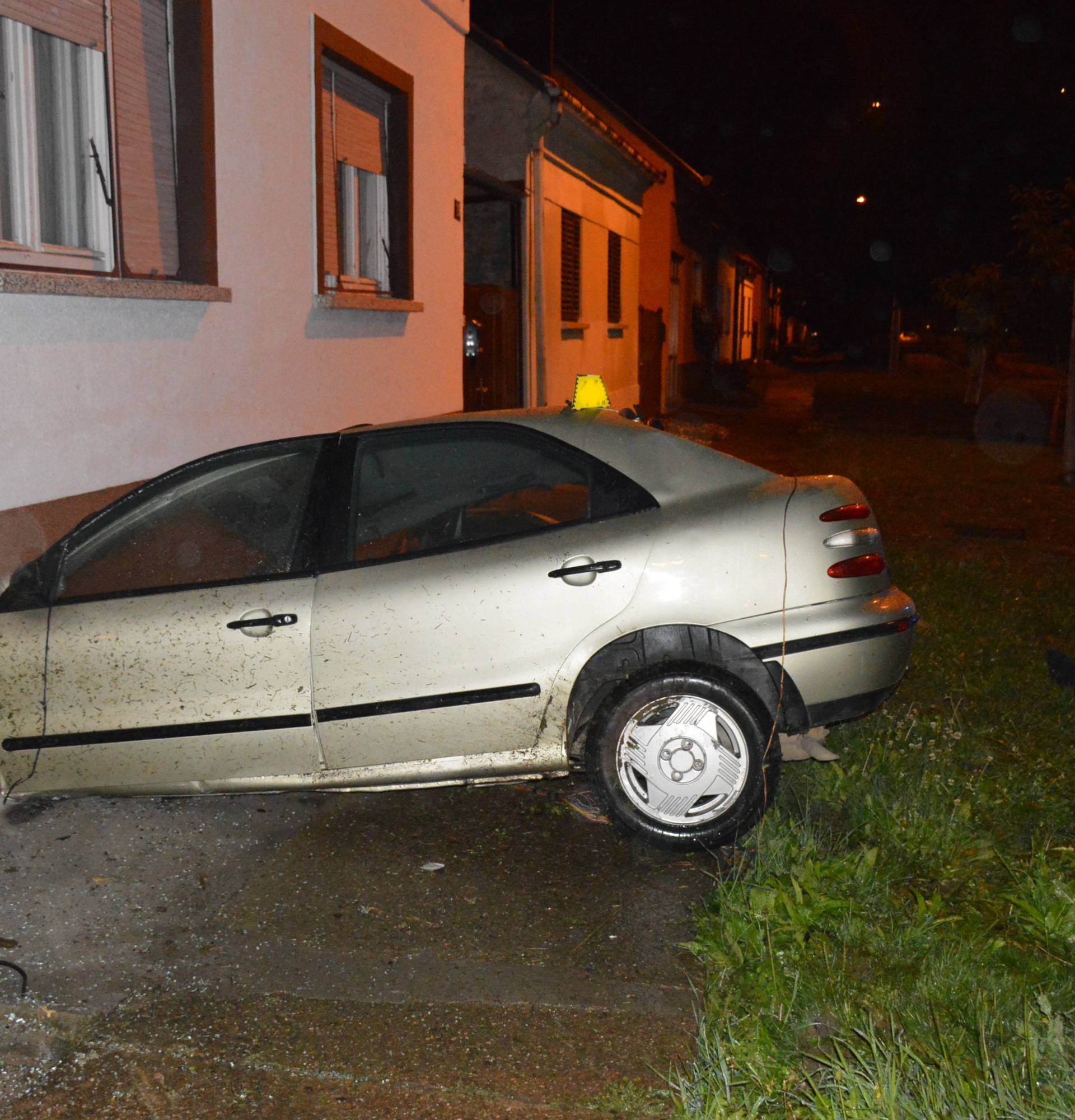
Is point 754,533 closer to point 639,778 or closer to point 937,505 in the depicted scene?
point 639,778

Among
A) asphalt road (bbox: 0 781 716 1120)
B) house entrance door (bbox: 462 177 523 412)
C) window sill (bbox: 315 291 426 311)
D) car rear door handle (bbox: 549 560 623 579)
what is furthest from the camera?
house entrance door (bbox: 462 177 523 412)

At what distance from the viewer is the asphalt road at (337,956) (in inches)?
126

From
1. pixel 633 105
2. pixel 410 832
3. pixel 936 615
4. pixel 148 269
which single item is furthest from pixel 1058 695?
pixel 633 105

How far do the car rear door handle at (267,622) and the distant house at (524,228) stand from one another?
8.87 m

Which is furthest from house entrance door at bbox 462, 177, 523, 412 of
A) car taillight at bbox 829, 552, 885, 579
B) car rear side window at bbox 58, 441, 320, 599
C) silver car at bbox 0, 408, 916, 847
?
car taillight at bbox 829, 552, 885, 579

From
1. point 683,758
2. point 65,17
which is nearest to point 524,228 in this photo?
point 65,17

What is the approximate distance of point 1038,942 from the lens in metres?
3.76

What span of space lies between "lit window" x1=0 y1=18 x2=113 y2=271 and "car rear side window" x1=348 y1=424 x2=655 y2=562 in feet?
8.06

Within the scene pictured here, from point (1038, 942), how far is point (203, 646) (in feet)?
8.90

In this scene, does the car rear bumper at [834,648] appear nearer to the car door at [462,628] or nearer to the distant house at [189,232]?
the car door at [462,628]

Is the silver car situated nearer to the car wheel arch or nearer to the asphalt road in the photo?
the car wheel arch

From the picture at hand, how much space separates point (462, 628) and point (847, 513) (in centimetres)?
137

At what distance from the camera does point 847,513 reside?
4.55 meters

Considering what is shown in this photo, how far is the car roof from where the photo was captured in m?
4.55
